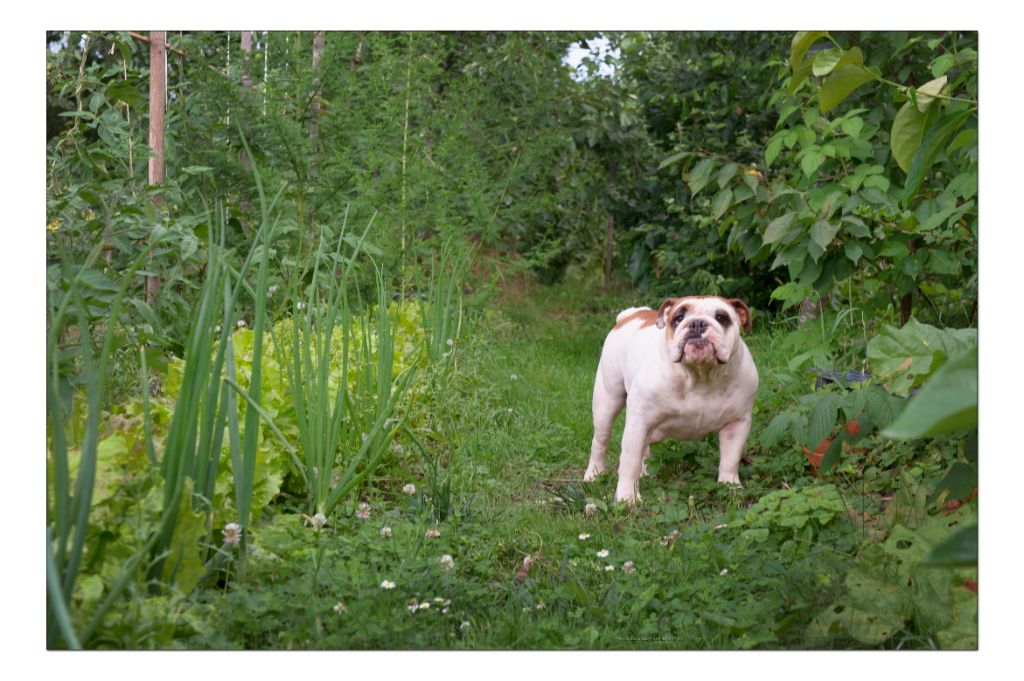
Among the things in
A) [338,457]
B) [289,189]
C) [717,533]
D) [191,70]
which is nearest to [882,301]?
[717,533]

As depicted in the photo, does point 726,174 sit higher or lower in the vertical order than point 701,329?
higher

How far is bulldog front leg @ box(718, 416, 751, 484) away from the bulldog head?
299 millimetres

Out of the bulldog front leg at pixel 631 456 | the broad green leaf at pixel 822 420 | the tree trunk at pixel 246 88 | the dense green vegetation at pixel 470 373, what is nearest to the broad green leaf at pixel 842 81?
the dense green vegetation at pixel 470 373

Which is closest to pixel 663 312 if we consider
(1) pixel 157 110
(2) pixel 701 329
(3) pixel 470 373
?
(2) pixel 701 329

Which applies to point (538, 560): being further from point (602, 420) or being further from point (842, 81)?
point (842, 81)

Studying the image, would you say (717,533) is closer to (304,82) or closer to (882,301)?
(882,301)

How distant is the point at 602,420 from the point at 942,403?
2.63 meters

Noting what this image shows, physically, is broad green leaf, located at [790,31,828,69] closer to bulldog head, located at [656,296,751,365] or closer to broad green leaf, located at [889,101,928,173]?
broad green leaf, located at [889,101,928,173]

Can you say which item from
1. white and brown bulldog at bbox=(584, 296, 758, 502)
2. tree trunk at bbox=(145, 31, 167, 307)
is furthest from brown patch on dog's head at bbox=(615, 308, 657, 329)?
tree trunk at bbox=(145, 31, 167, 307)

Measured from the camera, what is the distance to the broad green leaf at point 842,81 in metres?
2.15

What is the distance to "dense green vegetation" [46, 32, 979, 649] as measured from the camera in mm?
1972

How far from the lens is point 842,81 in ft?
7.21

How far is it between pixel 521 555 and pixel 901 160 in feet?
4.56

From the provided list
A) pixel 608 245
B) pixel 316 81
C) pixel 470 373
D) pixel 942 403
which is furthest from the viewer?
pixel 608 245
